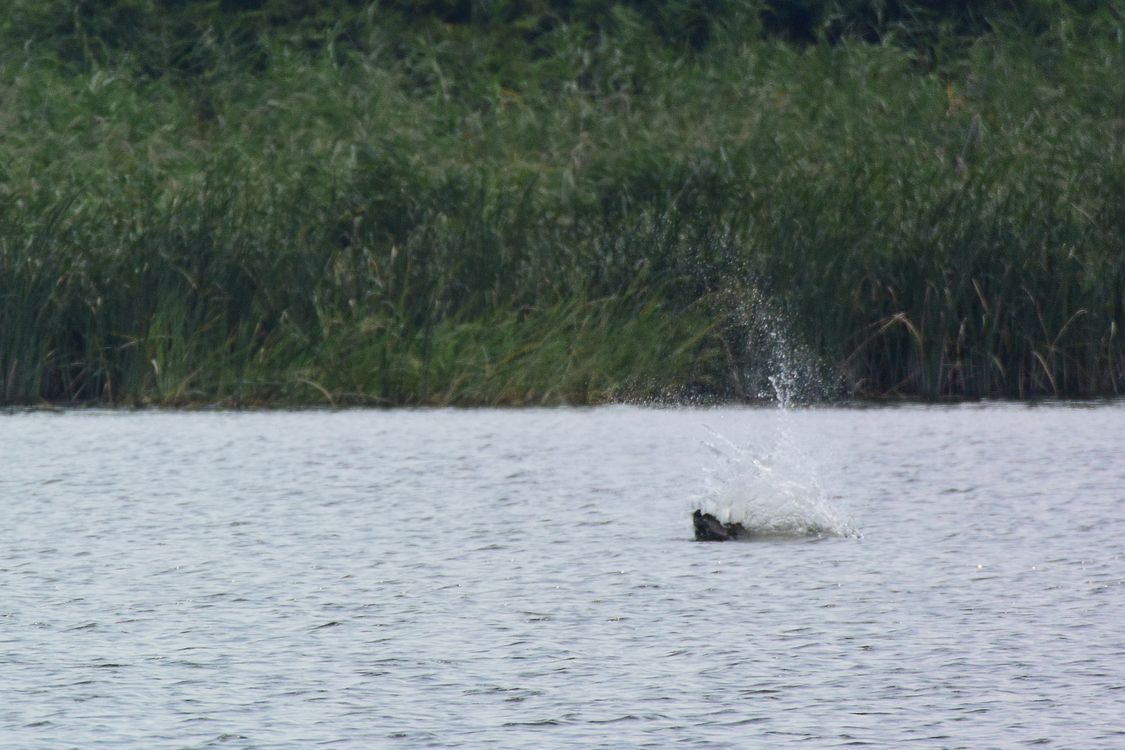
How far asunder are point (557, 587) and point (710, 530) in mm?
1435

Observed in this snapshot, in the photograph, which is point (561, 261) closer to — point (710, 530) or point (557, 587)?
point (710, 530)

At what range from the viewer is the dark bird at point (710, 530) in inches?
318

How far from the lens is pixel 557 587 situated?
6.80m

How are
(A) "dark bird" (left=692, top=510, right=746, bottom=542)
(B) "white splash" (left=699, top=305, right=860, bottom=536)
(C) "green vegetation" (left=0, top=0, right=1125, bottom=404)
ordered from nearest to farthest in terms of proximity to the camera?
1. (A) "dark bird" (left=692, top=510, right=746, bottom=542)
2. (B) "white splash" (left=699, top=305, right=860, bottom=536)
3. (C) "green vegetation" (left=0, top=0, right=1125, bottom=404)

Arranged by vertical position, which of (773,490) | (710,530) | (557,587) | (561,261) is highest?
(561,261)

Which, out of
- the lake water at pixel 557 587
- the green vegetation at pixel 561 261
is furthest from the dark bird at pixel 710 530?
the green vegetation at pixel 561 261

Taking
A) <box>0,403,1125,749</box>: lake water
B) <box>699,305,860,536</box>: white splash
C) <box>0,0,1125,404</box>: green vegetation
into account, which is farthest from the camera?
<box>0,0,1125,404</box>: green vegetation

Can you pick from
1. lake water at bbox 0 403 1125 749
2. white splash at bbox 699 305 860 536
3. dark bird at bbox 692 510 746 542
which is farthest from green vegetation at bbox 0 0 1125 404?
dark bird at bbox 692 510 746 542

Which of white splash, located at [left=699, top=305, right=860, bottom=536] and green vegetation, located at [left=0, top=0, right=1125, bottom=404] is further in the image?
green vegetation, located at [left=0, top=0, right=1125, bottom=404]

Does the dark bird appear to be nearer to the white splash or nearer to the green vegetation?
the white splash

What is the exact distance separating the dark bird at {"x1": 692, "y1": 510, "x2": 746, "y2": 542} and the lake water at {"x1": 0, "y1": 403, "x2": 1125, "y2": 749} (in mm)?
161

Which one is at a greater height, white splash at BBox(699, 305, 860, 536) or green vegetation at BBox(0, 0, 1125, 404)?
green vegetation at BBox(0, 0, 1125, 404)

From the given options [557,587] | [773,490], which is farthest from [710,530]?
[557,587]

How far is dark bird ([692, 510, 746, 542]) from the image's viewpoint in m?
8.09
